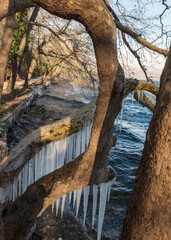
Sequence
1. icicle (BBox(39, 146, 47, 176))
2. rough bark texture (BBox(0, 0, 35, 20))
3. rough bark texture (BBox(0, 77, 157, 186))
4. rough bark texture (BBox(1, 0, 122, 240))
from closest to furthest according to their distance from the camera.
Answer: rough bark texture (BBox(1, 0, 122, 240))
rough bark texture (BBox(0, 77, 157, 186))
icicle (BBox(39, 146, 47, 176))
rough bark texture (BBox(0, 0, 35, 20))

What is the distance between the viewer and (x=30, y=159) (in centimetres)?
389

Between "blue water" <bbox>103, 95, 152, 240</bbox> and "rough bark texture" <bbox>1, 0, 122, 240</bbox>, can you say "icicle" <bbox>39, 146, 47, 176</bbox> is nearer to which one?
"rough bark texture" <bbox>1, 0, 122, 240</bbox>

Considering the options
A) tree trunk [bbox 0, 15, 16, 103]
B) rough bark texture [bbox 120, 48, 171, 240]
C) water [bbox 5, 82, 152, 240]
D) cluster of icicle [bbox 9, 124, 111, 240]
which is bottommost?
water [bbox 5, 82, 152, 240]

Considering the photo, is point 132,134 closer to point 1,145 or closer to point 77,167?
point 1,145

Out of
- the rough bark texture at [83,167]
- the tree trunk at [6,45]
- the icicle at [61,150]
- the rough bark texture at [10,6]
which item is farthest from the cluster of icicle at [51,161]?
the tree trunk at [6,45]

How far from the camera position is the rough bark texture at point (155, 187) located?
1.26 metres

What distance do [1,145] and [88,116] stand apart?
321 centimetres

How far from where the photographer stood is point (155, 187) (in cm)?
132

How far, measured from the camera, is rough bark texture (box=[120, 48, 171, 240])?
1263mm

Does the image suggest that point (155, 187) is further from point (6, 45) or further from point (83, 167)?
point (6, 45)

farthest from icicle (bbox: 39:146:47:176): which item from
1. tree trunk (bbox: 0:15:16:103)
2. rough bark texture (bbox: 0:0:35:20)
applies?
tree trunk (bbox: 0:15:16:103)

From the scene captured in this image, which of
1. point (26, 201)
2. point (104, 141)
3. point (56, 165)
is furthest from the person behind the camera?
point (56, 165)

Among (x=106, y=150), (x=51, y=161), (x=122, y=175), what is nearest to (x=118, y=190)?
(x=122, y=175)

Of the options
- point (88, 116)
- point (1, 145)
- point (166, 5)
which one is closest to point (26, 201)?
point (88, 116)
